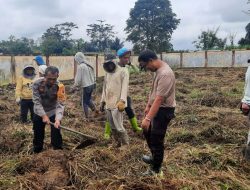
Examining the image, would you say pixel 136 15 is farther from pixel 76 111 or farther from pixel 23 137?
pixel 23 137

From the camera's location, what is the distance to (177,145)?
6.16 metres

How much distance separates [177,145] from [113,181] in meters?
2.30

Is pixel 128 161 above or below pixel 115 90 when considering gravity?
below

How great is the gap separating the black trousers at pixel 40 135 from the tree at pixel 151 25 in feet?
137

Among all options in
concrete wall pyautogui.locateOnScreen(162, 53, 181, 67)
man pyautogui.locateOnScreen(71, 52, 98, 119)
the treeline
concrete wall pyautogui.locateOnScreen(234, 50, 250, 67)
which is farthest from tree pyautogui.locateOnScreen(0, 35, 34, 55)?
man pyautogui.locateOnScreen(71, 52, 98, 119)

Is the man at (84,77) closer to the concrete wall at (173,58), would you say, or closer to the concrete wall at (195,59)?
the concrete wall at (173,58)

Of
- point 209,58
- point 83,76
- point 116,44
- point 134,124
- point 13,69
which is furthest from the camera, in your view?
point 116,44

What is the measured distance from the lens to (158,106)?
4242 mm

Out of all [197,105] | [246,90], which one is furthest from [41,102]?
[197,105]

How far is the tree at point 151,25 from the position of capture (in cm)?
4800

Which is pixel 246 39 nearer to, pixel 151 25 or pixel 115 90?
pixel 151 25

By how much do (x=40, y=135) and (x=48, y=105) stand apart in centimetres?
46

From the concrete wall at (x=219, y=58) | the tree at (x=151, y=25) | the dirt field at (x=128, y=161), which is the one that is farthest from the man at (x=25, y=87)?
the tree at (x=151, y=25)

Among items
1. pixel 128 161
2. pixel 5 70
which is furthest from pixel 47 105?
pixel 5 70
